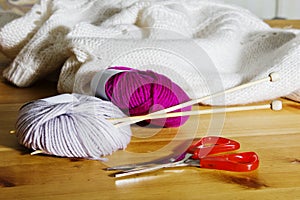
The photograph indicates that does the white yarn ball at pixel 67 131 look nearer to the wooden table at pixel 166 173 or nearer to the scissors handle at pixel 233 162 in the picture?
the wooden table at pixel 166 173

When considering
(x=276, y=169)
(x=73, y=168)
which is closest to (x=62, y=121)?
(x=73, y=168)

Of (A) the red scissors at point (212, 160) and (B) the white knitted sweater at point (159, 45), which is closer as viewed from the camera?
(A) the red scissors at point (212, 160)

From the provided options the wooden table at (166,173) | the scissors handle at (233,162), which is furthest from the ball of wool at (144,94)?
the scissors handle at (233,162)

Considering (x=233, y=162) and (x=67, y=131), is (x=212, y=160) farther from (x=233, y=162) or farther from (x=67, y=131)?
(x=67, y=131)

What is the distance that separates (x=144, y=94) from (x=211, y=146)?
0.48ft

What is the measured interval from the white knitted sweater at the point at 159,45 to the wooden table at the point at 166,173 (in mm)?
102

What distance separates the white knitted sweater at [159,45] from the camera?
99 centimetres

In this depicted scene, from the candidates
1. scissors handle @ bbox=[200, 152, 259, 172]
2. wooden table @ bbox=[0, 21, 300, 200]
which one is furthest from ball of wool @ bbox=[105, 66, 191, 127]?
scissors handle @ bbox=[200, 152, 259, 172]

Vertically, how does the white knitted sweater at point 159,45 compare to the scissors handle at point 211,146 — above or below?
above

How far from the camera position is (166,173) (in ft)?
2.39

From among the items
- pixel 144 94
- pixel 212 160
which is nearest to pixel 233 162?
pixel 212 160

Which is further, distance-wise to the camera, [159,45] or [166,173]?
[159,45]

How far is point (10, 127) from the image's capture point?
0.91m

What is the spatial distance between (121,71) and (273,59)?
0.95 ft
